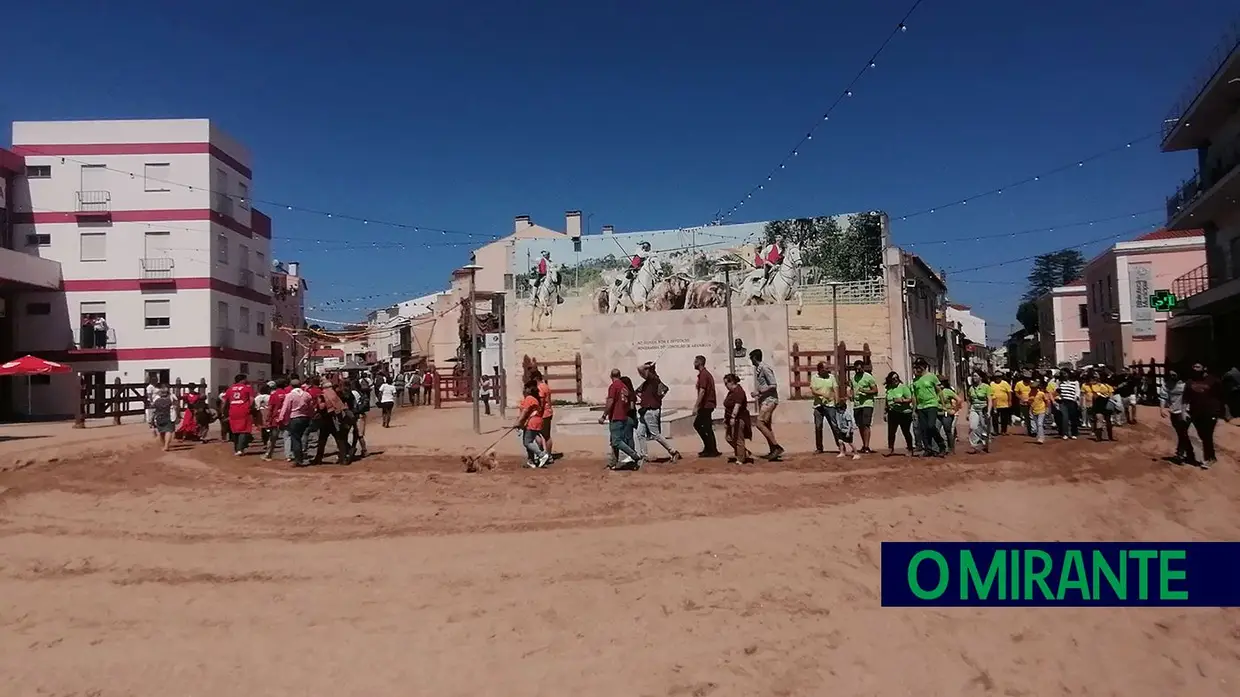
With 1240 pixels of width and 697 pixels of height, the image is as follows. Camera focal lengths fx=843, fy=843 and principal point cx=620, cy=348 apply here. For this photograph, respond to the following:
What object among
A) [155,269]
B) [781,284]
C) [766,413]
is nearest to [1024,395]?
[766,413]

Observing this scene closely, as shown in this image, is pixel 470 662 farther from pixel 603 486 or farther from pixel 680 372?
pixel 680 372

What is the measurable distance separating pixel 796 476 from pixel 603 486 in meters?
2.60

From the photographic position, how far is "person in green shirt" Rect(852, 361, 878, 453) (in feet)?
42.4

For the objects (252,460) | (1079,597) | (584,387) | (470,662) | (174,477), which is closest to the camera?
(470,662)

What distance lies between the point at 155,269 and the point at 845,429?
106 feet

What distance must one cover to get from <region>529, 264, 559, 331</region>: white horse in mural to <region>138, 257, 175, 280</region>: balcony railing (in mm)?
15414

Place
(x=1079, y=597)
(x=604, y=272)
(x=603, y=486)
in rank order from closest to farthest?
(x=1079, y=597)
(x=603, y=486)
(x=604, y=272)

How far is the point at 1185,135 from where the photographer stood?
28.9m

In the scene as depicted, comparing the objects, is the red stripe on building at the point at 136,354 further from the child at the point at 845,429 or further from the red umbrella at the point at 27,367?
the child at the point at 845,429

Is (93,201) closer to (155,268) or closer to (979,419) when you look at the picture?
(155,268)

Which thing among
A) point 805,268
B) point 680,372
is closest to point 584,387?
point 680,372

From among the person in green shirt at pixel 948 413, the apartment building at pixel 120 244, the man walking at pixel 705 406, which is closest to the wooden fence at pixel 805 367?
the person in green shirt at pixel 948 413

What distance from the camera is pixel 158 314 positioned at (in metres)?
35.9

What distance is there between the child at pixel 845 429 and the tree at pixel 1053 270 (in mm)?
94747
